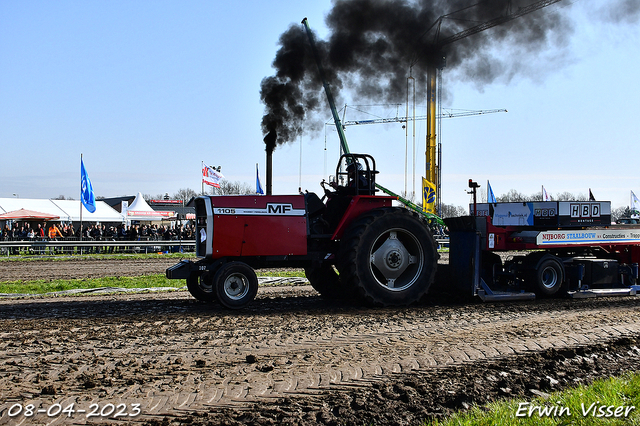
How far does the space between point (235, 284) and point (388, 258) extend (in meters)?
2.41

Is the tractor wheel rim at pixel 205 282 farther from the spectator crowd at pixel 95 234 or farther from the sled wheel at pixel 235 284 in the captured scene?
the spectator crowd at pixel 95 234

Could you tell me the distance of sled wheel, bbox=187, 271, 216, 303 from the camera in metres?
8.20

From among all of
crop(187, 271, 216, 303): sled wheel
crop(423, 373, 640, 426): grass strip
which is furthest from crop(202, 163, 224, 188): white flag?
crop(423, 373, 640, 426): grass strip

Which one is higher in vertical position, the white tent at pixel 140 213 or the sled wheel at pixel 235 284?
the white tent at pixel 140 213

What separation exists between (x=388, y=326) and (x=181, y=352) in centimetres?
268

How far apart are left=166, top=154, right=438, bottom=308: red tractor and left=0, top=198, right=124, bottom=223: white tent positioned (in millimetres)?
24729

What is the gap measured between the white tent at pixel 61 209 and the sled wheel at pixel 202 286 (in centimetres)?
2398

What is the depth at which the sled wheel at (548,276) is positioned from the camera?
952cm

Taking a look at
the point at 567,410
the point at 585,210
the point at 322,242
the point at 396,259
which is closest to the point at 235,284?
the point at 322,242

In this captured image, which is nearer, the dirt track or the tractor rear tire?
the dirt track

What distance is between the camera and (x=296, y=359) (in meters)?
5.40

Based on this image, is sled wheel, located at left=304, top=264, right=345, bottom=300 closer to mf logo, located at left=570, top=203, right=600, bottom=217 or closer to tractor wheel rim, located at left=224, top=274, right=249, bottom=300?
tractor wheel rim, located at left=224, top=274, right=249, bottom=300

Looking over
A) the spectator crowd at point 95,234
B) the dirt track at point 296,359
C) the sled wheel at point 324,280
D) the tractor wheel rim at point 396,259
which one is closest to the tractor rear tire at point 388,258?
the tractor wheel rim at point 396,259

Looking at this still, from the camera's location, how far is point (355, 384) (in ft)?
15.3
